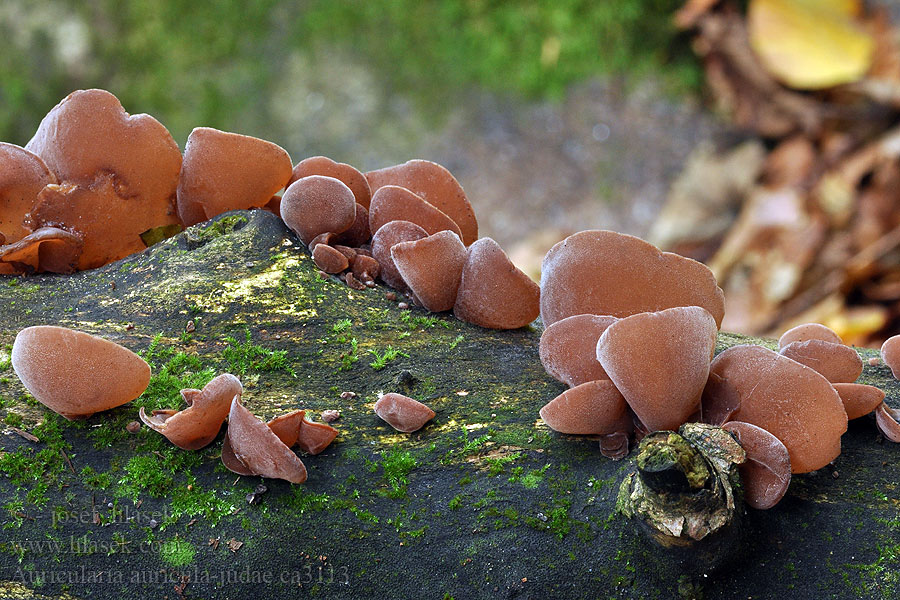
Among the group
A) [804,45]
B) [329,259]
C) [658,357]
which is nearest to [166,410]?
[329,259]

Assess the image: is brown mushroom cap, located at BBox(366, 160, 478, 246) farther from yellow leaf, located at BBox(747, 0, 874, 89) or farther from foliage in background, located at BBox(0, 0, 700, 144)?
yellow leaf, located at BBox(747, 0, 874, 89)

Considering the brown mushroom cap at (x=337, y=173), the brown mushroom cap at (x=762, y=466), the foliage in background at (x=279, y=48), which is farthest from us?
the foliage in background at (x=279, y=48)

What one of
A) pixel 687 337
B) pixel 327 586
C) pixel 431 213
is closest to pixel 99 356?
pixel 327 586

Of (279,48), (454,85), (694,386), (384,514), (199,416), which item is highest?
(694,386)

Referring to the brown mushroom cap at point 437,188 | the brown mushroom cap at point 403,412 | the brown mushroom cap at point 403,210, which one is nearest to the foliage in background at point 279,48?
the brown mushroom cap at point 437,188

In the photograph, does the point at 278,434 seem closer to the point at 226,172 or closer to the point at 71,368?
the point at 71,368

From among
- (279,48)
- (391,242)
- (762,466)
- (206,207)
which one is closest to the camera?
(762,466)

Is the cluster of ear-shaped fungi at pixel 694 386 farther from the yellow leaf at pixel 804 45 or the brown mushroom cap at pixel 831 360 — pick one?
the yellow leaf at pixel 804 45
